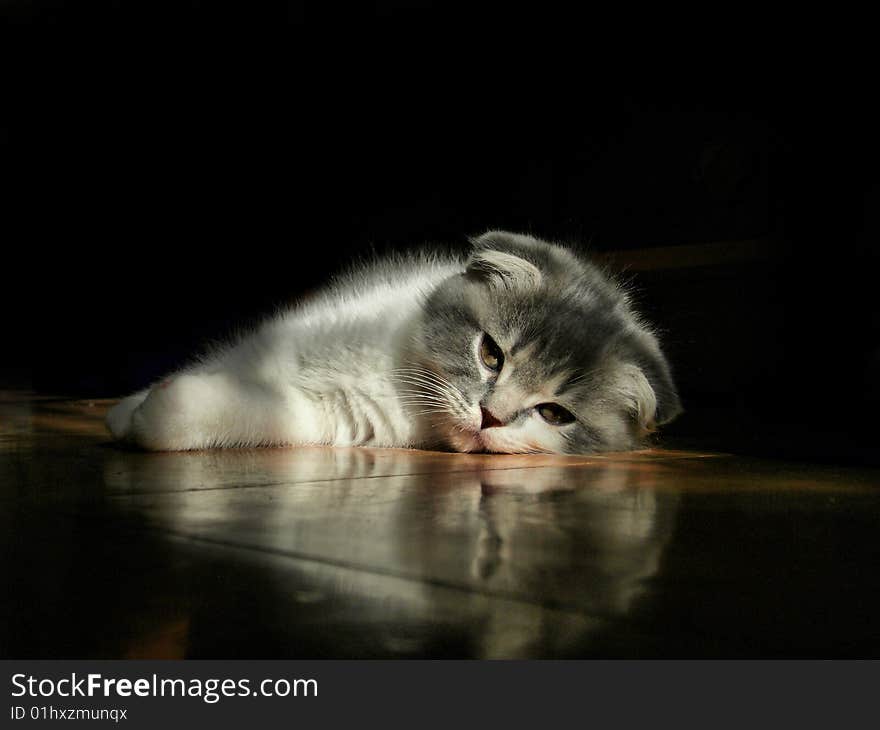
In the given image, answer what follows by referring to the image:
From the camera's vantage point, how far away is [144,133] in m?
4.89

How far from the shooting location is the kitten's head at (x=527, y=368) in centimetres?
206

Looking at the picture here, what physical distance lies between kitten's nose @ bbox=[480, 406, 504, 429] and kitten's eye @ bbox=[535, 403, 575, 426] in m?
0.12

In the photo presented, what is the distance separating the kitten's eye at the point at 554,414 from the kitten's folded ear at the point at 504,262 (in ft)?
0.93

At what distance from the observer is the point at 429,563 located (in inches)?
37.4

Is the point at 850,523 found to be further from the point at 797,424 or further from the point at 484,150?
the point at 484,150

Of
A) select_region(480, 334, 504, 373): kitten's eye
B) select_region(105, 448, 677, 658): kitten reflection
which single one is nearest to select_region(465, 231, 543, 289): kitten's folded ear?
select_region(480, 334, 504, 373): kitten's eye

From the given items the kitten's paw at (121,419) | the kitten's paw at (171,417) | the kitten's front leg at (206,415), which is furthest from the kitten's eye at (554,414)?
the kitten's paw at (121,419)

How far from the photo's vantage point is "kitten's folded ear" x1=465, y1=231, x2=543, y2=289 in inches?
85.1

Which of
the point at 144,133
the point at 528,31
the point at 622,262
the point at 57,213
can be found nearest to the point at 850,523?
the point at 622,262

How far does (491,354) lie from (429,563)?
122 centimetres

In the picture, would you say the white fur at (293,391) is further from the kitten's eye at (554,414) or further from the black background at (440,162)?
the black background at (440,162)

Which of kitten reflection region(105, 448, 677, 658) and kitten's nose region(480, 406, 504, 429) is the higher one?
kitten's nose region(480, 406, 504, 429)

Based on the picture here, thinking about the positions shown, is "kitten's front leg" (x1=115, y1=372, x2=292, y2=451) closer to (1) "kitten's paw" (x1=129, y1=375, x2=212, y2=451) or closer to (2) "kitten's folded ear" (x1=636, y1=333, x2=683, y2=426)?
(1) "kitten's paw" (x1=129, y1=375, x2=212, y2=451)
